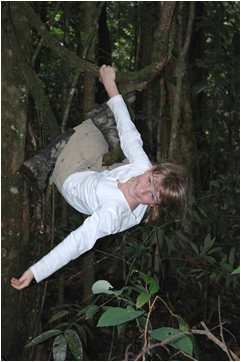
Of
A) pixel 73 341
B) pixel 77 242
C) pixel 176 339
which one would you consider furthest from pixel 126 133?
pixel 176 339

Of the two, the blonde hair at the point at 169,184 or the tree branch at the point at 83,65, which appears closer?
the blonde hair at the point at 169,184

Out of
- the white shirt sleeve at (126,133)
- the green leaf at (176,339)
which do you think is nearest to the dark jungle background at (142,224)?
the green leaf at (176,339)

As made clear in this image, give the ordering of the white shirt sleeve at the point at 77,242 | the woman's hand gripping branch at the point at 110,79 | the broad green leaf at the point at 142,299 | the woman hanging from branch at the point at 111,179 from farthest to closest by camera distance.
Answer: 1. the woman's hand gripping branch at the point at 110,79
2. the woman hanging from branch at the point at 111,179
3. the white shirt sleeve at the point at 77,242
4. the broad green leaf at the point at 142,299

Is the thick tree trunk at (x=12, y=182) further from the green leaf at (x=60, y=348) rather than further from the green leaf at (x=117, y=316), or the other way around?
the green leaf at (x=117, y=316)

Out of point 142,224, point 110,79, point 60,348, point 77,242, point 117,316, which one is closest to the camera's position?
point 117,316

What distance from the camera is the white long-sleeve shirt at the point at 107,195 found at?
75.5 inches

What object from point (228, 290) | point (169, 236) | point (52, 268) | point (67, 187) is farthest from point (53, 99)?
point (52, 268)

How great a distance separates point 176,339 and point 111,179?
905 millimetres

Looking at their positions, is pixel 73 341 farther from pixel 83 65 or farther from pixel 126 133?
pixel 83 65

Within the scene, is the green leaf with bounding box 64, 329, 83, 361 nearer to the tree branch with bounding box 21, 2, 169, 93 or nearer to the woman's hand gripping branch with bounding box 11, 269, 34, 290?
the woman's hand gripping branch with bounding box 11, 269, 34, 290

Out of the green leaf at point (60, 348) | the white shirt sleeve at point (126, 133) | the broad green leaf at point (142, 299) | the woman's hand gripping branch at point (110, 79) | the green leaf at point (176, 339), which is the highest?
the woman's hand gripping branch at point (110, 79)

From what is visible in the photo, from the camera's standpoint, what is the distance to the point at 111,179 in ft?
6.93

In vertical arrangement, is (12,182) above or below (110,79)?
below

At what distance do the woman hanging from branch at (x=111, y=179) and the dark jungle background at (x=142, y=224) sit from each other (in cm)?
20
